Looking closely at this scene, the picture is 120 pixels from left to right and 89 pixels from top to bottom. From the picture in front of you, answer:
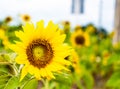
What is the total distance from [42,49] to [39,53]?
0.10 ft

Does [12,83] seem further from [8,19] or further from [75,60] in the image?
[8,19]

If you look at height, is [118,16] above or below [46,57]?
below

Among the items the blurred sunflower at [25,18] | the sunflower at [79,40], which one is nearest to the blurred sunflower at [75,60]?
the sunflower at [79,40]

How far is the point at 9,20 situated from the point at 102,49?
1.22 metres

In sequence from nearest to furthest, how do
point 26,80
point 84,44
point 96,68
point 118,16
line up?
point 26,80, point 84,44, point 96,68, point 118,16

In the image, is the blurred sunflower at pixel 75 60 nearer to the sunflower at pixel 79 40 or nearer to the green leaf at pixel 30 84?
the green leaf at pixel 30 84

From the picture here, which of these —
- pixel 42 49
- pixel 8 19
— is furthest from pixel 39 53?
pixel 8 19

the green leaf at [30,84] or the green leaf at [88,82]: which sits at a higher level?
the green leaf at [30,84]

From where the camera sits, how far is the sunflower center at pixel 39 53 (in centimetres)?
102

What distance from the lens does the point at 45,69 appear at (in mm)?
1031

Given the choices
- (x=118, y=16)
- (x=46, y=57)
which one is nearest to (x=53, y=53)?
(x=46, y=57)

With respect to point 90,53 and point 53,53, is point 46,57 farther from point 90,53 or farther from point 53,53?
point 90,53

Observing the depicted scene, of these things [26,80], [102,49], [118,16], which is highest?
[26,80]

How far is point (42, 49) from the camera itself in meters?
1.05
